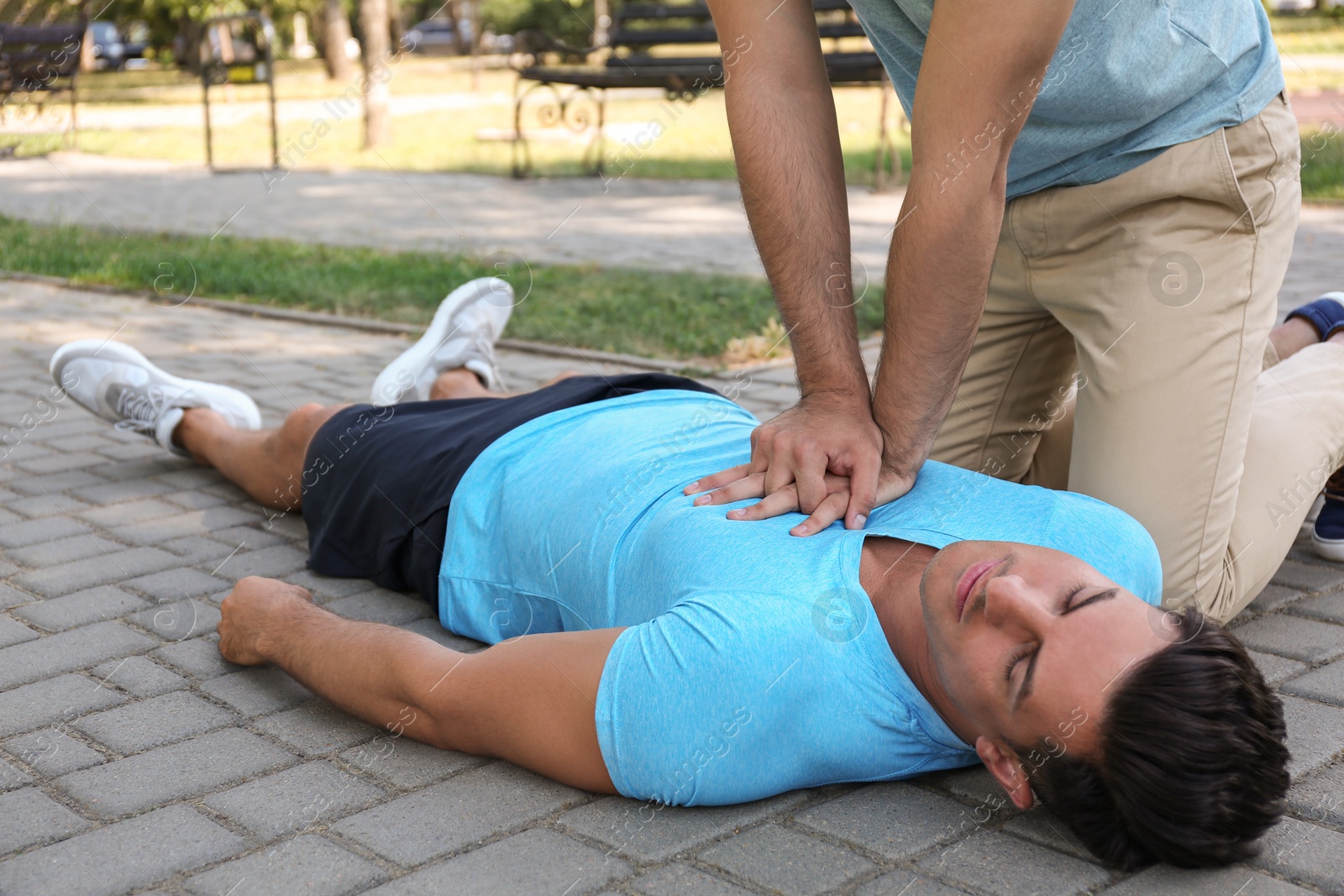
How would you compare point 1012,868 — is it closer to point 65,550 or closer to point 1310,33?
point 65,550

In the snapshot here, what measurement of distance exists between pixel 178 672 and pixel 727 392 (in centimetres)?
263

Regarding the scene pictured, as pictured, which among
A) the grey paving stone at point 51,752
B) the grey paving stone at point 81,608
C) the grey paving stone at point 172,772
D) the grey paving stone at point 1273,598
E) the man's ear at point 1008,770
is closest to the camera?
the man's ear at point 1008,770

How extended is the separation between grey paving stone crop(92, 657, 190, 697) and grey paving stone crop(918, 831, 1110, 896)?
1.56 metres

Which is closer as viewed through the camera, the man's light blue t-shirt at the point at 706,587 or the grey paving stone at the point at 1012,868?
the grey paving stone at the point at 1012,868

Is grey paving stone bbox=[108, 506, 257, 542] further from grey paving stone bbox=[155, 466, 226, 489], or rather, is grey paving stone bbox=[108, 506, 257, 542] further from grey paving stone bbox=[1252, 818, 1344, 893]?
grey paving stone bbox=[1252, 818, 1344, 893]

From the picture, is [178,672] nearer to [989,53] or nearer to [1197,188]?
[989,53]

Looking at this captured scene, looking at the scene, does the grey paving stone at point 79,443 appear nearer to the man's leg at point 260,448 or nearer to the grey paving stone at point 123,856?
the man's leg at point 260,448

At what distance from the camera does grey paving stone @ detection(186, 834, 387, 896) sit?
75.7 inches

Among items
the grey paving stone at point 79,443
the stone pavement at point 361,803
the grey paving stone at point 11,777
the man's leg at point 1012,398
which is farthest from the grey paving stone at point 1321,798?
the grey paving stone at point 79,443

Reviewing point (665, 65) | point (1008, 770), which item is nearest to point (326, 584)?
point (1008, 770)

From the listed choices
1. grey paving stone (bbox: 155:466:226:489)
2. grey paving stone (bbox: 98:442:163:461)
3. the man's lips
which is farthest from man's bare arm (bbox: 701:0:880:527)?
grey paving stone (bbox: 98:442:163:461)

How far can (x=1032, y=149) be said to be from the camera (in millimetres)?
2988

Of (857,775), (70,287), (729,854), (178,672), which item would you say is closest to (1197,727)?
(857,775)

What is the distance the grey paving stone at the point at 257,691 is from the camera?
256 centimetres
